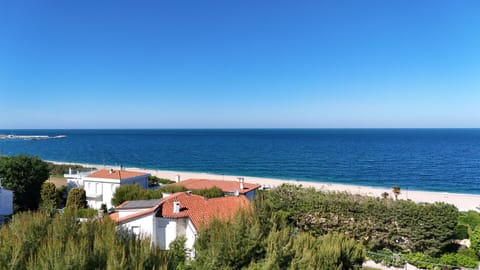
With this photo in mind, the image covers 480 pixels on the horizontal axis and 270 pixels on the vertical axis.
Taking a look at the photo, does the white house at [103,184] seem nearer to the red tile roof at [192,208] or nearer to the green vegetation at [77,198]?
the green vegetation at [77,198]

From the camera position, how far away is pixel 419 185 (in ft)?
163

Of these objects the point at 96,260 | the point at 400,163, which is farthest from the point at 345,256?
the point at 400,163

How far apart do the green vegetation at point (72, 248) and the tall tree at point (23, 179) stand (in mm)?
22152

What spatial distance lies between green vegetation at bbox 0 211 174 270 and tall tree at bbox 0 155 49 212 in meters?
22.2

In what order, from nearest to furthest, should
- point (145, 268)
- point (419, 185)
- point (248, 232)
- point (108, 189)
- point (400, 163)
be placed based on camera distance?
point (145, 268), point (248, 232), point (108, 189), point (419, 185), point (400, 163)

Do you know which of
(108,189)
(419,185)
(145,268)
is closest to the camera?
(145,268)

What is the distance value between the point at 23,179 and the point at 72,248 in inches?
1059

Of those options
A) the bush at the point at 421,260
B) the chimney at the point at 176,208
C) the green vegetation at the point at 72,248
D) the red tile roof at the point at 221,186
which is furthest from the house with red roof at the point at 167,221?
the red tile roof at the point at 221,186

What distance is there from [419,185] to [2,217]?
5329 centimetres

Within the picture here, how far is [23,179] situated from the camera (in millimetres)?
28578

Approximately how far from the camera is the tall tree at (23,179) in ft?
91.6

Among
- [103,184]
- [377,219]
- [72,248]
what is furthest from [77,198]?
[377,219]

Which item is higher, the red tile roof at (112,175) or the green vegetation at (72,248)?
the green vegetation at (72,248)

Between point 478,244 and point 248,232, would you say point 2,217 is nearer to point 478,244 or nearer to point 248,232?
point 248,232
